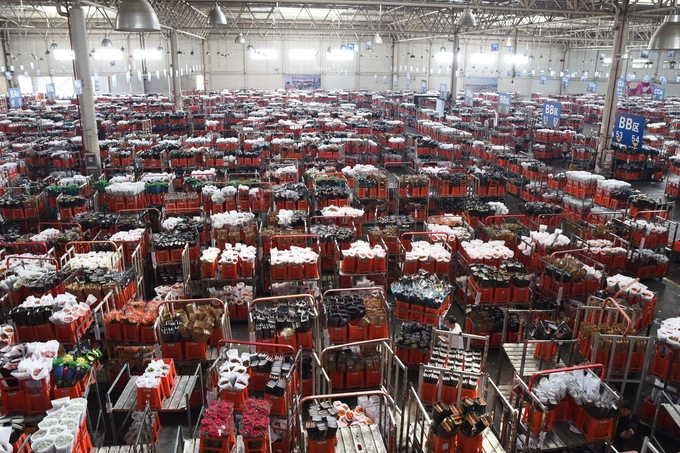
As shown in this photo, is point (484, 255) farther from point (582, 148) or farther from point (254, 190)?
point (582, 148)

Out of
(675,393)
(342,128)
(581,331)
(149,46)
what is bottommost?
(675,393)

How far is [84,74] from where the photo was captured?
1720cm

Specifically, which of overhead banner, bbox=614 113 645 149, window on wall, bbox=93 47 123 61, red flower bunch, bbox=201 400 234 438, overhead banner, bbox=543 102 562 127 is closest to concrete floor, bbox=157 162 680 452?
red flower bunch, bbox=201 400 234 438

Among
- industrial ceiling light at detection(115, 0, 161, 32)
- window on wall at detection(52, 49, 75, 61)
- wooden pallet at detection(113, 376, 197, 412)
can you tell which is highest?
window on wall at detection(52, 49, 75, 61)

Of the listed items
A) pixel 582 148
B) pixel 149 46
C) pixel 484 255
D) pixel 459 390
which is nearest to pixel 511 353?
pixel 459 390

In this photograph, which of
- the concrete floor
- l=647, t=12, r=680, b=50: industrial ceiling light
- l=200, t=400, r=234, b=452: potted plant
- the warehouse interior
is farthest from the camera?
l=647, t=12, r=680, b=50: industrial ceiling light

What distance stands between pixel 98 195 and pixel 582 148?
2060 centimetres

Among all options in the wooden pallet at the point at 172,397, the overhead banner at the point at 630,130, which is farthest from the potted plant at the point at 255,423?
the overhead banner at the point at 630,130

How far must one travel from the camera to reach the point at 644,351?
7598mm

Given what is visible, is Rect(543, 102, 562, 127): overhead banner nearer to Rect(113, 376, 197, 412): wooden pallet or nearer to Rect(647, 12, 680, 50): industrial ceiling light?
Rect(647, 12, 680, 50): industrial ceiling light

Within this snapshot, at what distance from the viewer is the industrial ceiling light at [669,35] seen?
9383mm

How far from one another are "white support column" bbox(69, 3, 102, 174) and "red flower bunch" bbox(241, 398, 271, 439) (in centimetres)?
1526

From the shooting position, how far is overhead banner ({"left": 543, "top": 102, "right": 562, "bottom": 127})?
23.4 meters

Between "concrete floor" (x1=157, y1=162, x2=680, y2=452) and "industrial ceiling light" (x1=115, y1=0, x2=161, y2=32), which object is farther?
"industrial ceiling light" (x1=115, y1=0, x2=161, y2=32)
